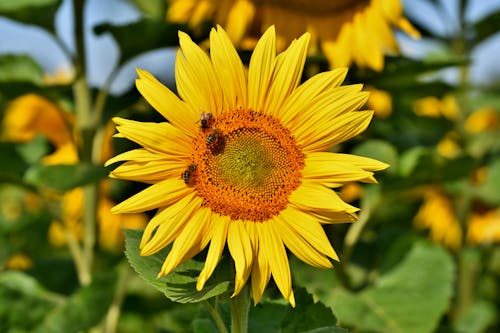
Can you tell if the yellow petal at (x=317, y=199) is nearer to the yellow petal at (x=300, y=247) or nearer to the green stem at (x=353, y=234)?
the yellow petal at (x=300, y=247)

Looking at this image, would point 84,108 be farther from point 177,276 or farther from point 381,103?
point 381,103

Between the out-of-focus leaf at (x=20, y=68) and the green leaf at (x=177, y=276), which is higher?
the green leaf at (x=177, y=276)

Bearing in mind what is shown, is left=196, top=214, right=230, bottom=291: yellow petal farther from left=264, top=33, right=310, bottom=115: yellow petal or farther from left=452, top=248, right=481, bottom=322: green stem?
left=452, top=248, right=481, bottom=322: green stem

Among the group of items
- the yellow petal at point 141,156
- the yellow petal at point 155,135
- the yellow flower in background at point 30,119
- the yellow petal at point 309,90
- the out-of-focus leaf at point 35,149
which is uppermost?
the yellow petal at point 309,90

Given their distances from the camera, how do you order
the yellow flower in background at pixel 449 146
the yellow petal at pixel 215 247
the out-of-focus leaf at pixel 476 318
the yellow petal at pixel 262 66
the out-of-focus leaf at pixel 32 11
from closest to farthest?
the yellow petal at pixel 215 247
the yellow petal at pixel 262 66
the out-of-focus leaf at pixel 32 11
the out-of-focus leaf at pixel 476 318
the yellow flower in background at pixel 449 146

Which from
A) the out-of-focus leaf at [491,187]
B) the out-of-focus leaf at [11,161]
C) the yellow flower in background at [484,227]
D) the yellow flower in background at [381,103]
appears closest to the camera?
the out-of-focus leaf at [11,161]

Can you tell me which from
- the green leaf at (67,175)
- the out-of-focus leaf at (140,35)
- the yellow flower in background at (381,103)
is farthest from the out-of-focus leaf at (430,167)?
the green leaf at (67,175)

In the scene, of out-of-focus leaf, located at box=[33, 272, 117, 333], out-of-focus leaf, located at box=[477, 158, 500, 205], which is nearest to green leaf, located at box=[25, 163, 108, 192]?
out-of-focus leaf, located at box=[33, 272, 117, 333]

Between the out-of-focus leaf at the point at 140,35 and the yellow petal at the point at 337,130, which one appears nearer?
the yellow petal at the point at 337,130
